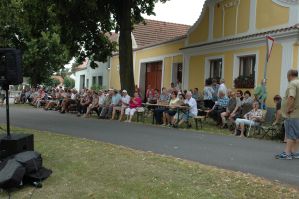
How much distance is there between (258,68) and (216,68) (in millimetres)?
4086

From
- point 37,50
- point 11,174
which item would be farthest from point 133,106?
point 37,50

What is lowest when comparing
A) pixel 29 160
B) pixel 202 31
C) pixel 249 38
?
pixel 29 160

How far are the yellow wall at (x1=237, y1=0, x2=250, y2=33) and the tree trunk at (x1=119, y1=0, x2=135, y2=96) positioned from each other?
5.00m

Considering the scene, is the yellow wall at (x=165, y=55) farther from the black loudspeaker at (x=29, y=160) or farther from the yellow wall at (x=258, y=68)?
the black loudspeaker at (x=29, y=160)

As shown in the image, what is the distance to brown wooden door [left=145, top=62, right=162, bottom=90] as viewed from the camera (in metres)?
30.1

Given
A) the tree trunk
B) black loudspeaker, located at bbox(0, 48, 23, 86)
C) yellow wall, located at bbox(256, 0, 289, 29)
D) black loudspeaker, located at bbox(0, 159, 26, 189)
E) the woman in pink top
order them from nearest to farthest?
black loudspeaker, located at bbox(0, 159, 26, 189) < black loudspeaker, located at bbox(0, 48, 23, 86) < yellow wall, located at bbox(256, 0, 289, 29) < the woman in pink top < the tree trunk

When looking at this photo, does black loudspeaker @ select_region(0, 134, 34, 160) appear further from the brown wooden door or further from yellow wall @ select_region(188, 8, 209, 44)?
the brown wooden door

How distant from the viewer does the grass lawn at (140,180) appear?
6.91 m

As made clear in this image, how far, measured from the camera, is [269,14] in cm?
1952

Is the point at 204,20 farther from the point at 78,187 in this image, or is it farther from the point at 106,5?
the point at 78,187

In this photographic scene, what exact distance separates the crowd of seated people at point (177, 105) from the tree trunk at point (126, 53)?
1081 mm

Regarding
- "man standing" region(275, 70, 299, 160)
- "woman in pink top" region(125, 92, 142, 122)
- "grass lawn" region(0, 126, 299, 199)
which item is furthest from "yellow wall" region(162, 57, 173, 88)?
"grass lawn" region(0, 126, 299, 199)

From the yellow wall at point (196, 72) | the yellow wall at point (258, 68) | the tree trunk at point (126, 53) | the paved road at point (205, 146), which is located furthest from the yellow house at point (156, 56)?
the paved road at point (205, 146)

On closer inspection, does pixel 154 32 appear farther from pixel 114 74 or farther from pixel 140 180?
pixel 140 180
